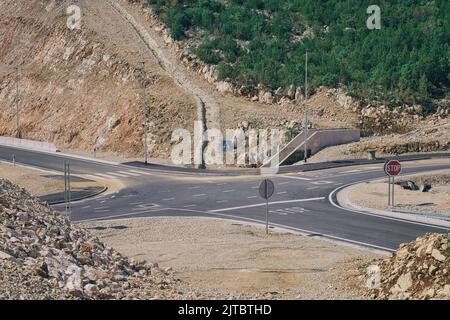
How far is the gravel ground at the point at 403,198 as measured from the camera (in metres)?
34.6

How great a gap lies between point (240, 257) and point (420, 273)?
7.37m

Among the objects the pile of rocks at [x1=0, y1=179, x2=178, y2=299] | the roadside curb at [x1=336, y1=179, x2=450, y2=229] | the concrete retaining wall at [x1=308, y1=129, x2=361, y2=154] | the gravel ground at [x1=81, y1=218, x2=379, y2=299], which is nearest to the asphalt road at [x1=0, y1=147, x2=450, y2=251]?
the roadside curb at [x1=336, y1=179, x2=450, y2=229]

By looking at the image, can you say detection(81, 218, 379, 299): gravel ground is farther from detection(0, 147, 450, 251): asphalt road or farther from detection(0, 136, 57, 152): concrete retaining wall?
detection(0, 136, 57, 152): concrete retaining wall

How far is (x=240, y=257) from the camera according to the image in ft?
78.6

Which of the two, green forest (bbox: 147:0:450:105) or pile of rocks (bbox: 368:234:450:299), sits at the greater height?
green forest (bbox: 147:0:450:105)

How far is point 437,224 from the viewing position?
30.5 m

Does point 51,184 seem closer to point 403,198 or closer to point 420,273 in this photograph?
point 403,198

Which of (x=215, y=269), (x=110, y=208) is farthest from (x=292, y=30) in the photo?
(x=215, y=269)

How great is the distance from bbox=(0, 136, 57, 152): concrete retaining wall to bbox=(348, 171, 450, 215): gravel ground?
104 feet

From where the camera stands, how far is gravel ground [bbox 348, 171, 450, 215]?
34.6 metres

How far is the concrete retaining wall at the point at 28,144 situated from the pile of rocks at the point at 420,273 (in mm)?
47417

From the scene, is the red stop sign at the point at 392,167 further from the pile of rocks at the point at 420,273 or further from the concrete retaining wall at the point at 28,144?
the concrete retaining wall at the point at 28,144

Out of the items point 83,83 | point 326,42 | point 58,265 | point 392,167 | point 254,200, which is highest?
point 326,42

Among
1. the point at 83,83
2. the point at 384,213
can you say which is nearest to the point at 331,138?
the point at 384,213
